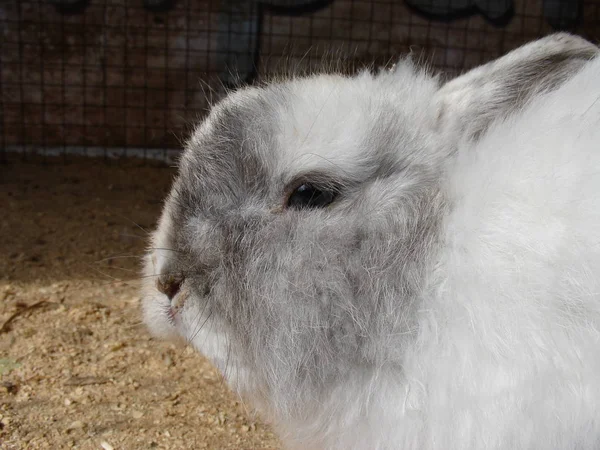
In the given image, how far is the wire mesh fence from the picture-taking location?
5.91 metres

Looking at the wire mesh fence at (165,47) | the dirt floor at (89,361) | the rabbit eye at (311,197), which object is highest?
the rabbit eye at (311,197)

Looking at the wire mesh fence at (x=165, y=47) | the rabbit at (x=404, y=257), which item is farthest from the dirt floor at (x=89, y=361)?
the wire mesh fence at (x=165, y=47)

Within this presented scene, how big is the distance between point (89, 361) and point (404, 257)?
1598mm

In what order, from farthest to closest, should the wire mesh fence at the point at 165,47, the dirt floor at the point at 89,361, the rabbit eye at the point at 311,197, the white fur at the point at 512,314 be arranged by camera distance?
the wire mesh fence at the point at 165,47 < the dirt floor at the point at 89,361 < the rabbit eye at the point at 311,197 < the white fur at the point at 512,314

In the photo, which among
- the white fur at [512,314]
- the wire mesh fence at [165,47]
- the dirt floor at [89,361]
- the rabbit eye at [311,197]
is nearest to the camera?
the white fur at [512,314]

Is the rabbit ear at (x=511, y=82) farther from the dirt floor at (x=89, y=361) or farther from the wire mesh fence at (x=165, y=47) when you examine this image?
the wire mesh fence at (x=165, y=47)

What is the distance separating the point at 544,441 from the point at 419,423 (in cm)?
27

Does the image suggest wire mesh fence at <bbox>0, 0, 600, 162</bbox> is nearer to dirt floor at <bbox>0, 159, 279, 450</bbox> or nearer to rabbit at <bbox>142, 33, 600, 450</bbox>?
dirt floor at <bbox>0, 159, 279, 450</bbox>

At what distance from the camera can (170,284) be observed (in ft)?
5.71

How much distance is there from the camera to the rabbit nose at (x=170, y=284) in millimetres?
1725

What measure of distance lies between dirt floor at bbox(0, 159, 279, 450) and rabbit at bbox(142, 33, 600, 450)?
0.60 m

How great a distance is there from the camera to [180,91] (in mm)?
6168

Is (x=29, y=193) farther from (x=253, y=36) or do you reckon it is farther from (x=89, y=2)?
(x=253, y=36)

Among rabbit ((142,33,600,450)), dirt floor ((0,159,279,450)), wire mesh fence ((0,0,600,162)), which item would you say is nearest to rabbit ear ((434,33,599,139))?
rabbit ((142,33,600,450))
